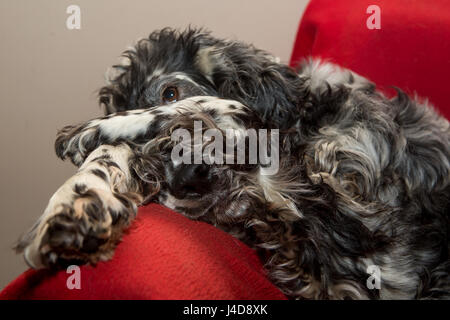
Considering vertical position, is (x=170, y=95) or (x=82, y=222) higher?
(x=170, y=95)

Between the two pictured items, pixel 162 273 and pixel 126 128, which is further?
pixel 126 128

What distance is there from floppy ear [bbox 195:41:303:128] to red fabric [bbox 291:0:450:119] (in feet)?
2.09

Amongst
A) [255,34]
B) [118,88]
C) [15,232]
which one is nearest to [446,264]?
[118,88]

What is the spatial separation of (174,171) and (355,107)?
83 cm

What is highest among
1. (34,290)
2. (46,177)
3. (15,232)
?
(34,290)

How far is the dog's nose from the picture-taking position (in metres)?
1.34

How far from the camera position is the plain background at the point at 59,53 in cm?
303

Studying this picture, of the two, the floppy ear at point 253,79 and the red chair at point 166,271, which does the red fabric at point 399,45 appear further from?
the red chair at point 166,271

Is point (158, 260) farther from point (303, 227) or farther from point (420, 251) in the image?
point (420, 251)

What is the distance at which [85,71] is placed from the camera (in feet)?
10.5

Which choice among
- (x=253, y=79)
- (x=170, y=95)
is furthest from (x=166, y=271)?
(x=253, y=79)

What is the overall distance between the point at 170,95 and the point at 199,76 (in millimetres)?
189

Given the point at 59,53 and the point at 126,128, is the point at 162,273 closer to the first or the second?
the point at 126,128

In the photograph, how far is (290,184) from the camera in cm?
145
